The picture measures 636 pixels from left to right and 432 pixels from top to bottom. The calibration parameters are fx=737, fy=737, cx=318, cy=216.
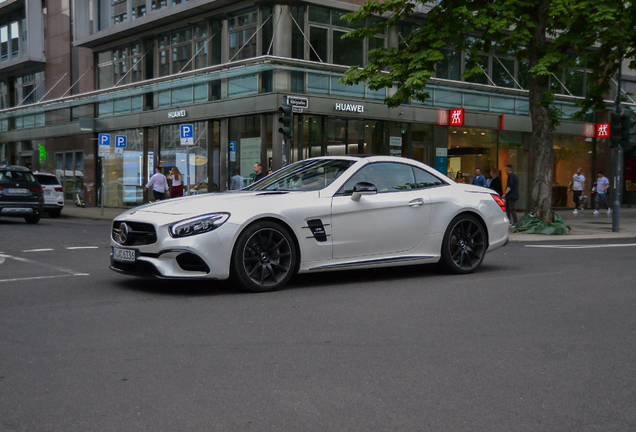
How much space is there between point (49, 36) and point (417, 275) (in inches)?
1319

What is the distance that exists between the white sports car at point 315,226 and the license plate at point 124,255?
0.01 metres

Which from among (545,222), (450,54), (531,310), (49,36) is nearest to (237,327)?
(531,310)

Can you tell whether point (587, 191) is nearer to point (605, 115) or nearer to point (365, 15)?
point (605, 115)

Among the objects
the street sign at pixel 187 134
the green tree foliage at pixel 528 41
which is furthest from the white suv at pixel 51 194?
the green tree foliage at pixel 528 41

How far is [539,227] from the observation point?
18328 mm

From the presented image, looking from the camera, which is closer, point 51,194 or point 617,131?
point 617,131

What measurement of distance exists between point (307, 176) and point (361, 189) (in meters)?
0.79

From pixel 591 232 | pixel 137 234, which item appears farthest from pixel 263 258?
pixel 591 232

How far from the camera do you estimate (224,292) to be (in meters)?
7.64

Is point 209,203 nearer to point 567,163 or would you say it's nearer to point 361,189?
point 361,189

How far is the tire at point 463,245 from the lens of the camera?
907 centimetres

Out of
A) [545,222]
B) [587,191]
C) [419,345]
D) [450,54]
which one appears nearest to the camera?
[419,345]

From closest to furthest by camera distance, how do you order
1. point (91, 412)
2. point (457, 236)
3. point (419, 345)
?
point (91, 412)
point (419, 345)
point (457, 236)

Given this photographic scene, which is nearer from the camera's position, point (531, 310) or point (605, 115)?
point (531, 310)
